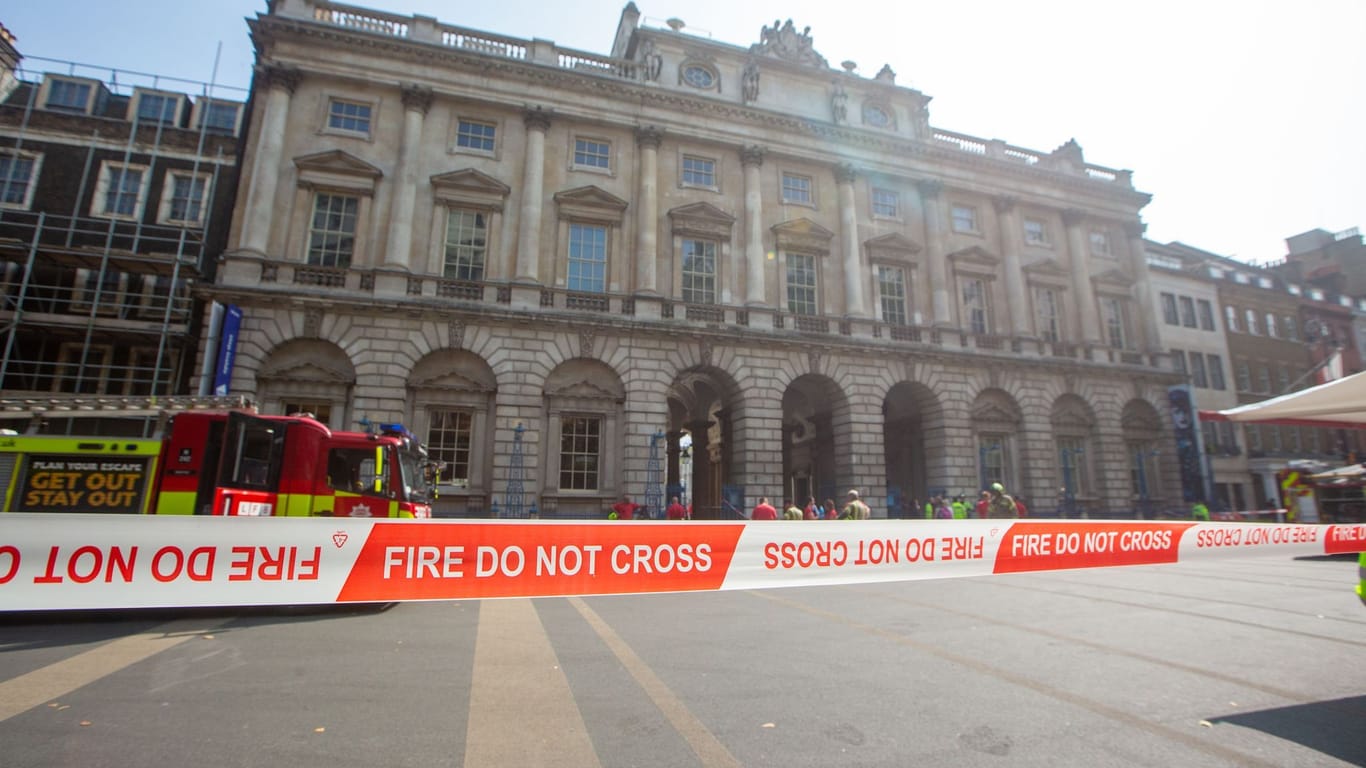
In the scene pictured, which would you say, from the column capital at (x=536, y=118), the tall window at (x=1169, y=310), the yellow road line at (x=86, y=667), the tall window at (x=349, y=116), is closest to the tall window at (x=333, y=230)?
the tall window at (x=349, y=116)

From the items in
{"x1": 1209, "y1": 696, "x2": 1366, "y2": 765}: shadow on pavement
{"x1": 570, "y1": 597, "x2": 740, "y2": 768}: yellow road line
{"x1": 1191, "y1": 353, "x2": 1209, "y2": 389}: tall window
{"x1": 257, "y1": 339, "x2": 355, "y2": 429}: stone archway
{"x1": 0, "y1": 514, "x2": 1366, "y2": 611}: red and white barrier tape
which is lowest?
{"x1": 570, "y1": 597, "x2": 740, "y2": 768}: yellow road line

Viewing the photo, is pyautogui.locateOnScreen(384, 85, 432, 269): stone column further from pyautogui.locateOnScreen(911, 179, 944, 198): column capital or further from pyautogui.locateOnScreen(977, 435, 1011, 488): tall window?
pyautogui.locateOnScreen(977, 435, 1011, 488): tall window

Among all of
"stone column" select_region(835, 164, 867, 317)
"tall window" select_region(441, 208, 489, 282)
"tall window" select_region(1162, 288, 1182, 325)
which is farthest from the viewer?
"tall window" select_region(1162, 288, 1182, 325)

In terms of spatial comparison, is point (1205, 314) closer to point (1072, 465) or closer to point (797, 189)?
point (1072, 465)

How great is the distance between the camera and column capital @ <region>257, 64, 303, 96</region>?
19625 mm

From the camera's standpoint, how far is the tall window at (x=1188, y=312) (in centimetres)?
3403

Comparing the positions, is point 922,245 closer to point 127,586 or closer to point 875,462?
point 875,462

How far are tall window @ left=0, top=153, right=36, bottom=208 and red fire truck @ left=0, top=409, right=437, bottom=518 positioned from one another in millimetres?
17444

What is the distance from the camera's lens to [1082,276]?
27.6 metres

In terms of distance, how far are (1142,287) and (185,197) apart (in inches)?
1554

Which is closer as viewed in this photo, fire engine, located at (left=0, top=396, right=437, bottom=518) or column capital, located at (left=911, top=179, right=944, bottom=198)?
fire engine, located at (left=0, top=396, right=437, bottom=518)

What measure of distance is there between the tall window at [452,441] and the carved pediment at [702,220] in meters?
9.99

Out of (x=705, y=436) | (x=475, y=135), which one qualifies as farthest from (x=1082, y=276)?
(x=475, y=135)

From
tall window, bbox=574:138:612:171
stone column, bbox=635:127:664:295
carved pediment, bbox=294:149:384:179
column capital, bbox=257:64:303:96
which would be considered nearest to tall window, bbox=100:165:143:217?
column capital, bbox=257:64:303:96
